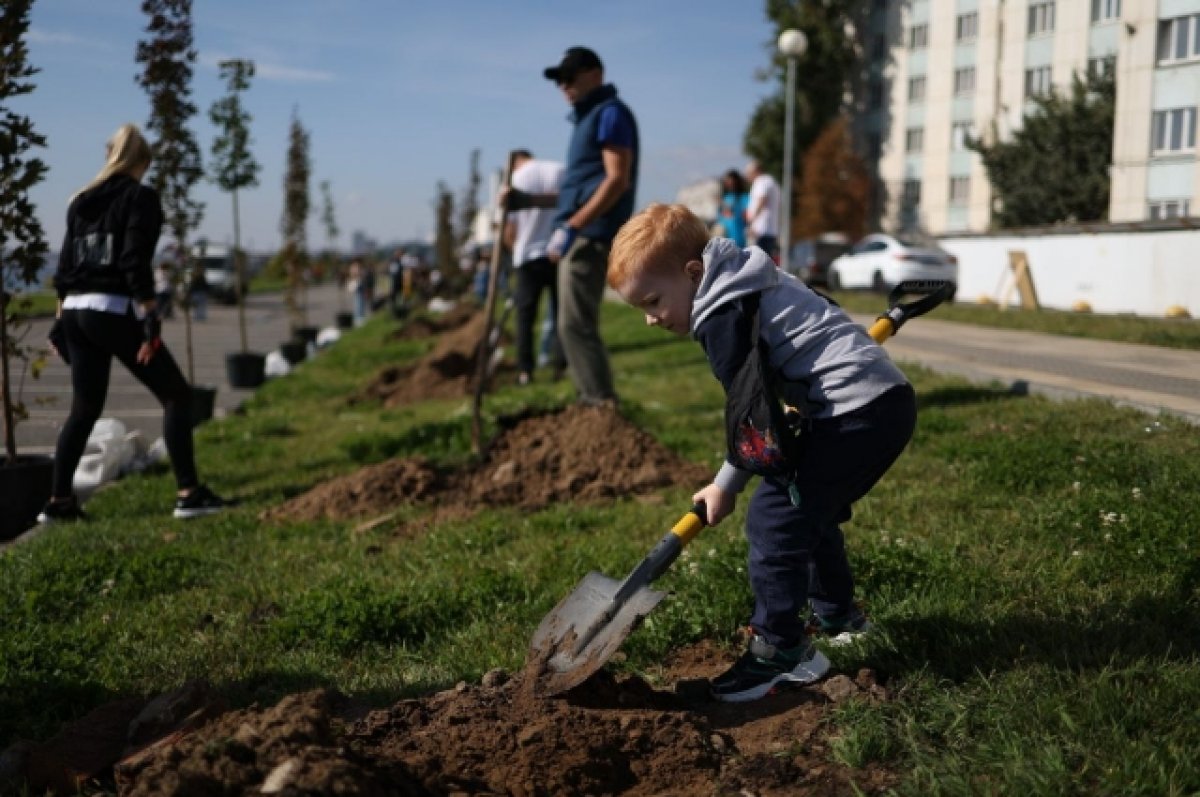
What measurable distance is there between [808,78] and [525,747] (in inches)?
2164

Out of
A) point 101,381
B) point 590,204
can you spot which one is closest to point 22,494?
point 101,381

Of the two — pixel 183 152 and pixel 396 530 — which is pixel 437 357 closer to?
pixel 183 152

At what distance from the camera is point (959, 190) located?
145ft

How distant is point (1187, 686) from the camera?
9.17ft

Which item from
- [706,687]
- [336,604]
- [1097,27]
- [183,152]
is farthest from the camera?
[183,152]

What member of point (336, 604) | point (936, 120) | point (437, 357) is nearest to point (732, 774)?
point (336, 604)

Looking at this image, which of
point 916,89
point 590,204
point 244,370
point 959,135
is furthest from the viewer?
point 916,89

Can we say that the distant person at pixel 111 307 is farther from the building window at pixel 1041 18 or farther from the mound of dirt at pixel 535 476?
the building window at pixel 1041 18

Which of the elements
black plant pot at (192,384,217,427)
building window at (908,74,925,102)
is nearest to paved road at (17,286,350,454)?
black plant pot at (192,384,217,427)

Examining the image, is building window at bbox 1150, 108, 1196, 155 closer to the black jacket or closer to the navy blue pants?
the navy blue pants

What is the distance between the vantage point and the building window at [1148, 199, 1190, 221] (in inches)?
243

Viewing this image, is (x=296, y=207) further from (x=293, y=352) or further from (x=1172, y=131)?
(x=1172, y=131)

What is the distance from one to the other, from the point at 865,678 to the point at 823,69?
179 ft

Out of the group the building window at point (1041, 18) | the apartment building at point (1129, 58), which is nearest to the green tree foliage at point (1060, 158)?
the apartment building at point (1129, 58)
